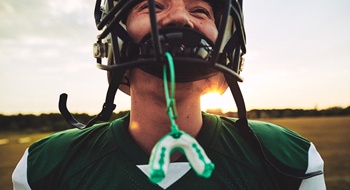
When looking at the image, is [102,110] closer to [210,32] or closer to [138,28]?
[138,28]

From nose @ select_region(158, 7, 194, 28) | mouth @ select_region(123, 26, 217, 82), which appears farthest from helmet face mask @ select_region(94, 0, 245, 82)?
nose @ select_region(158, 7, 194, 28)

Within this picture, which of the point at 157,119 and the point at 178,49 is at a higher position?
the point at 178,49

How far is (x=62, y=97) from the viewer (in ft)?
7.50

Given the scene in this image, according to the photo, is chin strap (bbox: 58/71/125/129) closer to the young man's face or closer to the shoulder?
the shoulder

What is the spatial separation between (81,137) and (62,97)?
302mm

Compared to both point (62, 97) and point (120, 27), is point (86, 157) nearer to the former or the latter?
point (62, 97)

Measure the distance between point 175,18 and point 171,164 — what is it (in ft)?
2.62

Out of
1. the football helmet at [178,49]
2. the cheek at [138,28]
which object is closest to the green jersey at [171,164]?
the football helmet at [178,49]

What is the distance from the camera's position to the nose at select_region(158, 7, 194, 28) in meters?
1.88

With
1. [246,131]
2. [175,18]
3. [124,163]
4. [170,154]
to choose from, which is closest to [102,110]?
[124,163]

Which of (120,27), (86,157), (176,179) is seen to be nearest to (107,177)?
(86,157)

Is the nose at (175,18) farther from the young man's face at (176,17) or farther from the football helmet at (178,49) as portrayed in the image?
the football helmet at (178,49)

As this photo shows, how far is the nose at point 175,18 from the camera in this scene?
1.88 m

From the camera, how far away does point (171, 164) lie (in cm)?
189
